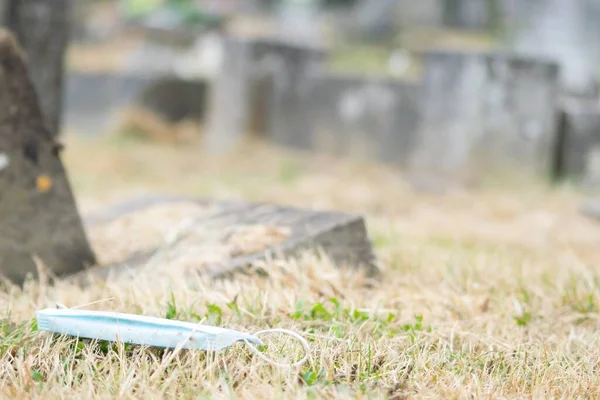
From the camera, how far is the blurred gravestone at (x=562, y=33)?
9.34m

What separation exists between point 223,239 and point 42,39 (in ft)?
8.52

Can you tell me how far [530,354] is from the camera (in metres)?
2.36

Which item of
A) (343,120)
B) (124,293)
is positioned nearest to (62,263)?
(124,293)

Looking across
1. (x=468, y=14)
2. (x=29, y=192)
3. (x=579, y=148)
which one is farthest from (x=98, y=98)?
(x=29, y=192)

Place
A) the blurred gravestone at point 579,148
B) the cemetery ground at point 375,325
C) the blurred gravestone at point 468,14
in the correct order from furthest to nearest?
the blurred gravestone at point 468,14
the blurred gravestone at point 579,148
the cemetery ground at point 375,325

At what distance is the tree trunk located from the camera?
5375 millimetres

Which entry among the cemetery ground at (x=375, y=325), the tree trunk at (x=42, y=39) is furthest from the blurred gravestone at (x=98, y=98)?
the cemetery ground at (x=375, y=325)

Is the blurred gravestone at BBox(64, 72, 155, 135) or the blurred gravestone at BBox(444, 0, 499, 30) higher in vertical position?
the blurred gravestone at BBox(444, 0, 499, 30)

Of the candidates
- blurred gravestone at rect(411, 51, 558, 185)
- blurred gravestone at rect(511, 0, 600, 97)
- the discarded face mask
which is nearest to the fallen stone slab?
the discarded face mask

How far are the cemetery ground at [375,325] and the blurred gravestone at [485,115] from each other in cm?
187

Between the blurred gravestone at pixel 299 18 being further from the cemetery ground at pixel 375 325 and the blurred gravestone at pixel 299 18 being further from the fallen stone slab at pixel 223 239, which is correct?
the fallen stone slab at pixel 223 239

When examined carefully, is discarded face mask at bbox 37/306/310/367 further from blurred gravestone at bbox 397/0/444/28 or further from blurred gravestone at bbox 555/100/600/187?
blurred gravestone at bbox 397/0/444/28

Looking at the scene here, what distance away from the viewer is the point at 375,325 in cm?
253

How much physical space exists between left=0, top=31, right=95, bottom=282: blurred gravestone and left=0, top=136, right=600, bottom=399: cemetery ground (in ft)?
0.77
